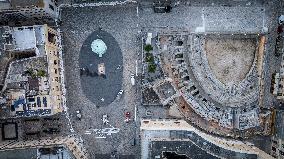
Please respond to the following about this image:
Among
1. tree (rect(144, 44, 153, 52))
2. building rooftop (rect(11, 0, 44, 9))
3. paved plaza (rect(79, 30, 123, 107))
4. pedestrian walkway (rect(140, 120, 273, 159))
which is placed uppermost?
building rooftop (rect(11, 0, 44, 9))

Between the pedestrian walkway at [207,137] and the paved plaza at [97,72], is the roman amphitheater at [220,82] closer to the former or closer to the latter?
the pedestrian walkway at [207,137]

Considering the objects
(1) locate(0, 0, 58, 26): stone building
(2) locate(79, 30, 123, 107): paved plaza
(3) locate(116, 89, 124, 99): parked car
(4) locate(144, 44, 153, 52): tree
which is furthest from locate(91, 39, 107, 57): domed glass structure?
(1) locate(0, 0, 58, 26): stone building

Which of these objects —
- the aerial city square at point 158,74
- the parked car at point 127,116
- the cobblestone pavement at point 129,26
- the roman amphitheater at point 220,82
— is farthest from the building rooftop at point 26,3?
the parked car at point 127,116

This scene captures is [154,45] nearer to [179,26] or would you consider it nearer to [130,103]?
[179,26]

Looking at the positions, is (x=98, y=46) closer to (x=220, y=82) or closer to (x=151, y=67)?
(x=151, y=67)

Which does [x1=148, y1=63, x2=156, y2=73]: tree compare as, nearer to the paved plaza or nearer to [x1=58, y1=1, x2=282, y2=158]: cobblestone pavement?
[x1=58, y1=1, x2=282, y2=158]: cobblestone pavement

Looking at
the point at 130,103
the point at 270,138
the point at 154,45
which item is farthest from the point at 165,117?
the point at 270,138
